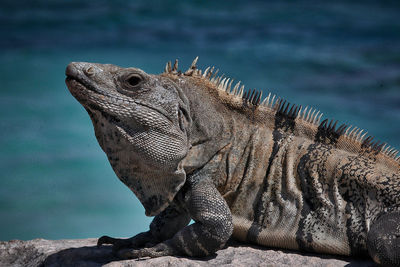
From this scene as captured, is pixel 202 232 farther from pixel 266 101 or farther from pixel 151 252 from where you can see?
pixel 266 101

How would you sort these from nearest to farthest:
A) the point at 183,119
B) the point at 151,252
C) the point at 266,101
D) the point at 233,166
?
1. the point at 151,252
2. the point at 183,119
3. the point at 233,166
4. the point at 266,101

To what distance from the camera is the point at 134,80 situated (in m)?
3.21

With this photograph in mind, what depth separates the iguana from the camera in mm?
3084

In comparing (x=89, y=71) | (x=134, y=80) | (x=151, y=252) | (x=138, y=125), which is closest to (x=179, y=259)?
(x=151, y=252)

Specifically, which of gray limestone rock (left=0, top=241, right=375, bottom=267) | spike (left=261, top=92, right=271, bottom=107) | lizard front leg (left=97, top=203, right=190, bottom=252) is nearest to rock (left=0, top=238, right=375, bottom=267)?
gray limestone rock (left=0, top=241, right=375, bottom=267)

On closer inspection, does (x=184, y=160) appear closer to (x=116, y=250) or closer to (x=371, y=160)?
(x=116, y=250)

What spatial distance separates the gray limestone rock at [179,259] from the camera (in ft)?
10.2

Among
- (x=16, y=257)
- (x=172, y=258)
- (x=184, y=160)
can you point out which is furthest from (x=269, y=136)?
(x=16, y=257)

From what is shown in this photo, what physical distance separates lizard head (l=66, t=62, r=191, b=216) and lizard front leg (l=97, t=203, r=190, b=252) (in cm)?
48

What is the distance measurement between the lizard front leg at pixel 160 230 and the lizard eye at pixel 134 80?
3.62 feet

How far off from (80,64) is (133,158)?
2.54 feet

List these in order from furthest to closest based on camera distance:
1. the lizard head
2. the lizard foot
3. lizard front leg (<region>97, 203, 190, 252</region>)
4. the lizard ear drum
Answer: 1. lizard front leg (<region>97, 203, 190, 252</region>)
2. the lizard ear drum
3. the lizard foot
4. the lizard head

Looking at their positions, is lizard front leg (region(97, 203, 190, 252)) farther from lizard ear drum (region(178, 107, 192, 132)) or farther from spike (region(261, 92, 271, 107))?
spike (region(261, 92, 271, 107))

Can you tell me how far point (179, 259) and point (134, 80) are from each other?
1.35 meters
